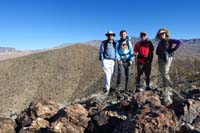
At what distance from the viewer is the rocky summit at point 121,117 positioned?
8439mm

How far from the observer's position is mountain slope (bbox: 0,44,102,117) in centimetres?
7088

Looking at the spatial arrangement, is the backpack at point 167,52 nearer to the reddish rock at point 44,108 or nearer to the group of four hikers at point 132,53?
the group of four hikers at point 132,53

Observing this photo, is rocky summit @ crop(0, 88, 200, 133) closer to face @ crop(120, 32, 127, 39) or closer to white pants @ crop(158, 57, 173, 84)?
white pants @ crop(158, 57, 173, 84)

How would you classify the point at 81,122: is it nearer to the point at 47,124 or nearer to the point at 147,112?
the point at 47,124

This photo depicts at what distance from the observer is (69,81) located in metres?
80.2

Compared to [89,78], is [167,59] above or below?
above

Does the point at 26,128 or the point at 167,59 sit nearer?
the point at 26,128

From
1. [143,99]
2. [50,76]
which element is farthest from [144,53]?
[50,76]

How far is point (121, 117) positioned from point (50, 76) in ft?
251

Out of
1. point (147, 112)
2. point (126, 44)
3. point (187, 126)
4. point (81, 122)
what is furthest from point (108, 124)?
point (126, 44)

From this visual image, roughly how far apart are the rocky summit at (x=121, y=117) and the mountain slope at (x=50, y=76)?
169 ft

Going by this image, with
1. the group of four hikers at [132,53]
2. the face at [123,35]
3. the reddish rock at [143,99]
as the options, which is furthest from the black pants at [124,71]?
the reddish rock at [143,99]

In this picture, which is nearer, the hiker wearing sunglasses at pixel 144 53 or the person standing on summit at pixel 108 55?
the person standing on summit at pixel 108 55

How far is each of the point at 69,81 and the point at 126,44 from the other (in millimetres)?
65720
